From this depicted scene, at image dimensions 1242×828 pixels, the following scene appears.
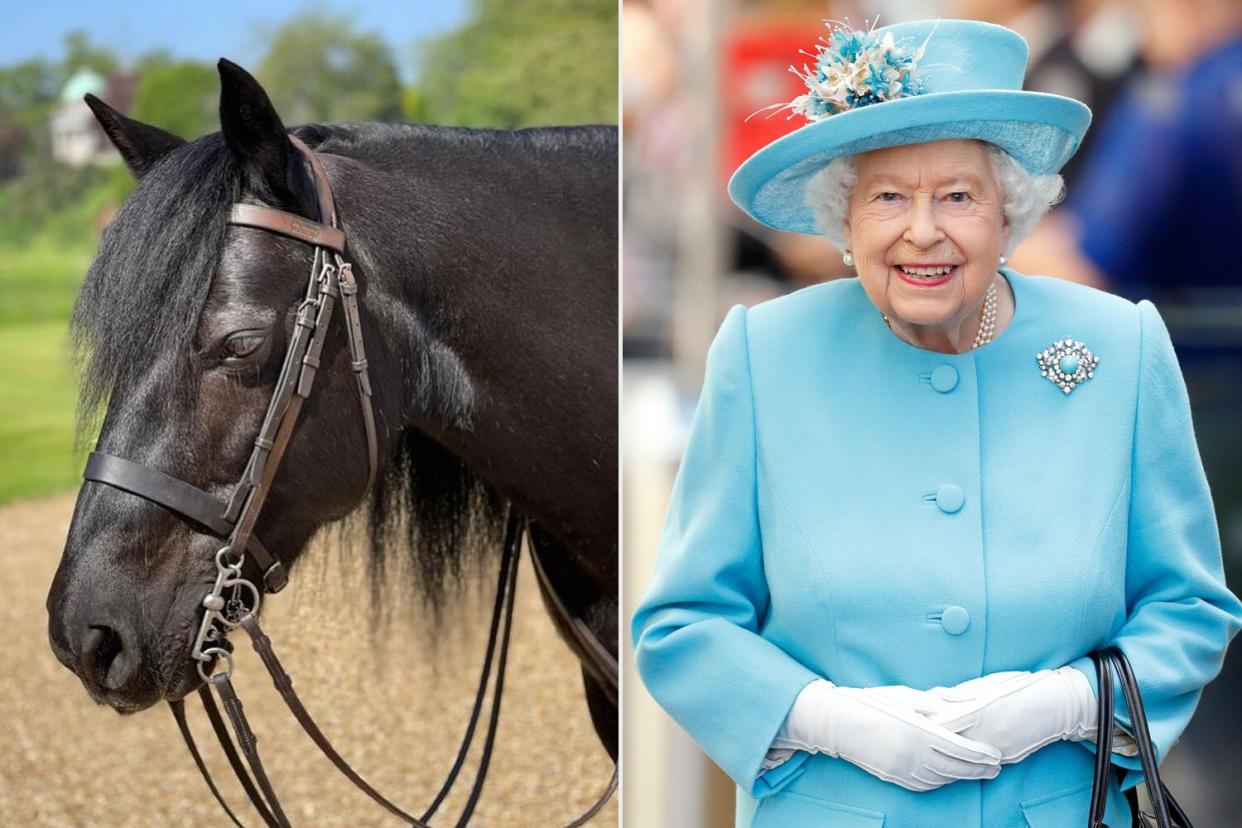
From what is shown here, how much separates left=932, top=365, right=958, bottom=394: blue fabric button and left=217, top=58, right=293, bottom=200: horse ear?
0.98 metres

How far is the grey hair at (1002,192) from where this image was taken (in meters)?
1.44

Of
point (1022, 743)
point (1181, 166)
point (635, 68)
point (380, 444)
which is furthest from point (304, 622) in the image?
point (1181, 166)

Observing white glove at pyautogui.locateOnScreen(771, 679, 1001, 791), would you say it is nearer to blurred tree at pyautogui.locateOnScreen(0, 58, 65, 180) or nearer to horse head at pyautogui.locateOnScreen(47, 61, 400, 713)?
horse head at pyautogui.locateOnScreen(47, 61, 400, 713)

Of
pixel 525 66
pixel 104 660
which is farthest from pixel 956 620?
pixel 525 66

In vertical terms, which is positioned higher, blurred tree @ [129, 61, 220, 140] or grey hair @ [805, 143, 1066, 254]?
blurred tree @ [129, 61, 220, 140]

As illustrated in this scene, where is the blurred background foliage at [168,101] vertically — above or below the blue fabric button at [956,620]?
above

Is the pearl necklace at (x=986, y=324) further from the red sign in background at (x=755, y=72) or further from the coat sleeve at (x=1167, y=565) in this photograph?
the red sign in background at (x=755, y=72)

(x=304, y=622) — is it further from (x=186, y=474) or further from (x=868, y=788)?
(x=868, y=788)

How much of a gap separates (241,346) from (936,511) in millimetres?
1003

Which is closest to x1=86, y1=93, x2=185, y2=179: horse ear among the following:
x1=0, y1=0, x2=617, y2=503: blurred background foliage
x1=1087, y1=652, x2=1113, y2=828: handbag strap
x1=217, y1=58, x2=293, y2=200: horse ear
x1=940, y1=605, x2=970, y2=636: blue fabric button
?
x1=217, y1=58, x2=293, y2=200: horse ear

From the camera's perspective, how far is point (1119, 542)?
4.60ft

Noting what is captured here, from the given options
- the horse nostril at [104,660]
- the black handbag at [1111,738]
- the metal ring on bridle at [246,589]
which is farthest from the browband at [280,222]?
the black handbag at [1111,738]

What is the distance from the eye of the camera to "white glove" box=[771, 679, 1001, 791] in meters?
1.32

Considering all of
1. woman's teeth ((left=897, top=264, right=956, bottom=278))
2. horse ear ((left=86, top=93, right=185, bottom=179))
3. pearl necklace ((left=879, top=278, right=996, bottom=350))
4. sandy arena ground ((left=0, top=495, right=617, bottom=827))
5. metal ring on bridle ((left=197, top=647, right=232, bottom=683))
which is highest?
horse ear ((left=86, top=93, right=185, bottom=179))
